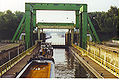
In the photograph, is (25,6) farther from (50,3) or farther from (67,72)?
(67,72)

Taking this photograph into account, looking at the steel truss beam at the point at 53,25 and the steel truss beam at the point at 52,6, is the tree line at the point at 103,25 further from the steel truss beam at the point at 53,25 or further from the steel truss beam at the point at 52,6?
the steel truss beam at the point at 52,6

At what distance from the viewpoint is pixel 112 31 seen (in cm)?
6625

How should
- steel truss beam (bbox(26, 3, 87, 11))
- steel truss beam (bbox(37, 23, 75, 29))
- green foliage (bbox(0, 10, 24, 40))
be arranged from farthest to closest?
green foliage (bbox(0, 10, 24, 40)) < steel truss beam (bbox(37, 23, 75, 29)) < steel truss beam (bbox(26, 3, 87, 11))

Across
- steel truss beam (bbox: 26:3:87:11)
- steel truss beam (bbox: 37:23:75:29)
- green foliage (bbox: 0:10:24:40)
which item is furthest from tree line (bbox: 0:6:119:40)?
steel truss beam (bbox: 26:3:87:11)

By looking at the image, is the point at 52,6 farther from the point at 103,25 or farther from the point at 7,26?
the point at 7,26

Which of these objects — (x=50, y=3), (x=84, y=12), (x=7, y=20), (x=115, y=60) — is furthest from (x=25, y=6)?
(x=7, y=20)

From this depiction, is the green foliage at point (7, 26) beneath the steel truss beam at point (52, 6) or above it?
beneath

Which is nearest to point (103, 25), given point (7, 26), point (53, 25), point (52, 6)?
point (53, 25)

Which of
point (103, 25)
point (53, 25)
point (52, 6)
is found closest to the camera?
point (52, 6)

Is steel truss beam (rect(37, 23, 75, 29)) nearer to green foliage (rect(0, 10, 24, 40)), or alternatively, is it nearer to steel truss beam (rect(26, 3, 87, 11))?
steel truss beam (rect(26, 3, 87, 11))

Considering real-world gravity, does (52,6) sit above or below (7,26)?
above

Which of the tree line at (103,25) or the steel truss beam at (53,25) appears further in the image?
the tree line at (103,25)

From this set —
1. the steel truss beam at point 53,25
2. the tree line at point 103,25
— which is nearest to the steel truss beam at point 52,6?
the steel truss beam at point 53,25

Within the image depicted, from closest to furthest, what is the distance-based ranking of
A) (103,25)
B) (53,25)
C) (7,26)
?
1. (53,25)
2. (103,25)
3. (7,26)
